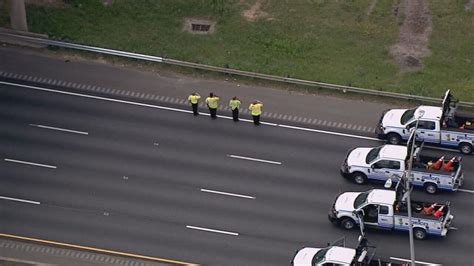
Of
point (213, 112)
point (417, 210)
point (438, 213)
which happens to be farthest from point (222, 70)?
point (438, 213)

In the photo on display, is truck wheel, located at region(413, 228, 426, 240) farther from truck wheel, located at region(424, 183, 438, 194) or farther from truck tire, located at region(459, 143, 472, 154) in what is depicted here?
truck tire, located at region(459, 143, 472, 154)

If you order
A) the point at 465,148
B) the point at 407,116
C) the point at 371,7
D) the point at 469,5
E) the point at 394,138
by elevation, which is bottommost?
the point at 465,148

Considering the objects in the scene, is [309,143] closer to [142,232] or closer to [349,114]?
[349,114]

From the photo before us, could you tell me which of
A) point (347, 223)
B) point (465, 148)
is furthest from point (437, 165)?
point (347, 223)

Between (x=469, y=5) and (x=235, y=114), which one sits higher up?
(x=469, y=5)

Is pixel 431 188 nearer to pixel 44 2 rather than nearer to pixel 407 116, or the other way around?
pixel 407 116

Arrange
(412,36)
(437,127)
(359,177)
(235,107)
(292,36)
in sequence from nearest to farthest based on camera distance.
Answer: (359,177) → (437,127) → (235,107) → (412,36) → (292,36)

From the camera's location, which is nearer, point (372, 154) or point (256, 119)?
point (372, 154)

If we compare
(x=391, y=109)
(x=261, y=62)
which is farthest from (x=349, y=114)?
(x=261, y=62)

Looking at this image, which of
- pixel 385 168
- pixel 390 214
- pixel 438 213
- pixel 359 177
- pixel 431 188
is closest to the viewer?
pixel 438 213
